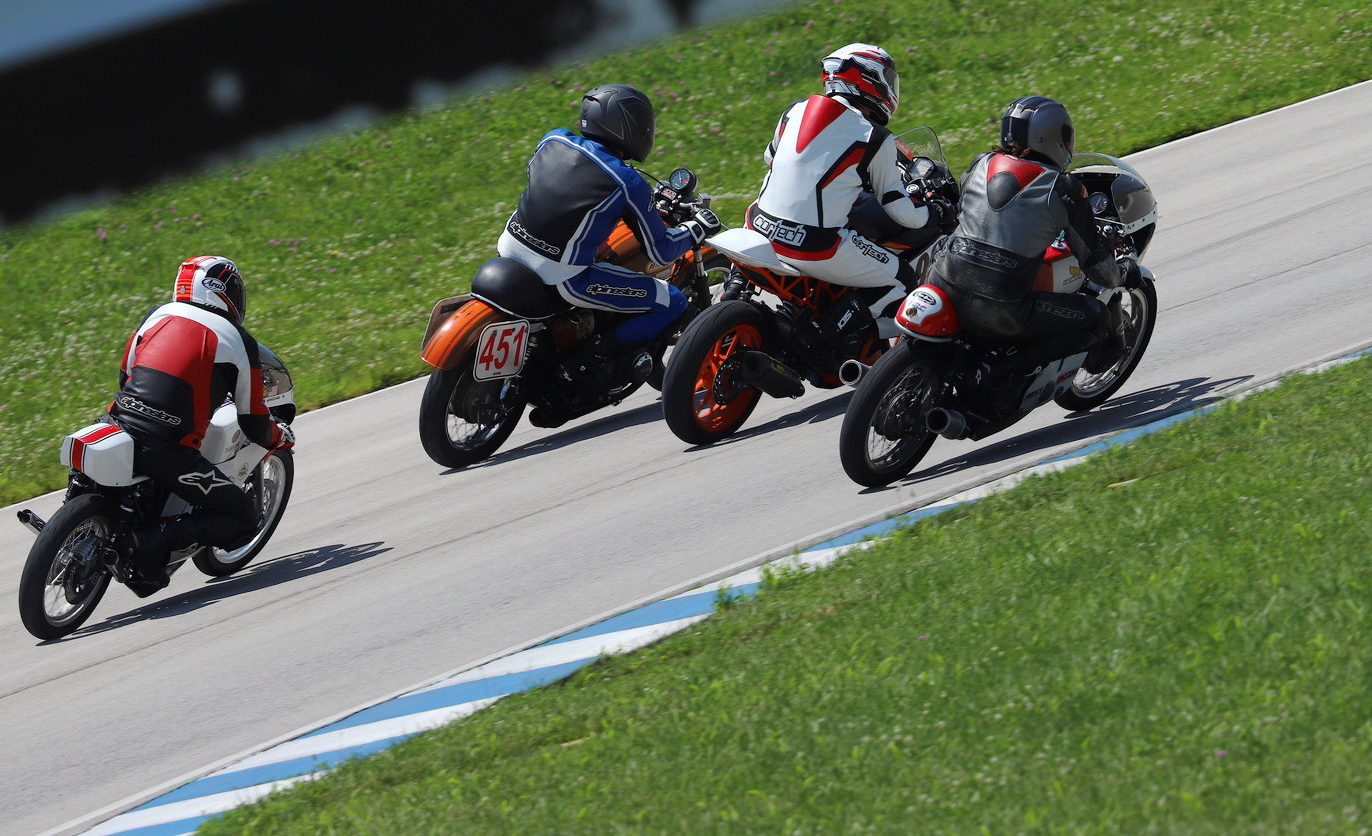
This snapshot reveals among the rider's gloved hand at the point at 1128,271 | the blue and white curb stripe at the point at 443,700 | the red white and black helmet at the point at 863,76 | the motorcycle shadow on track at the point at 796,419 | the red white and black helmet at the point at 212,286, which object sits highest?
the red white and black helmet at the point at 863,76

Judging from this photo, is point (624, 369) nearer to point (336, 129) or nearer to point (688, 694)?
point (688, 694)

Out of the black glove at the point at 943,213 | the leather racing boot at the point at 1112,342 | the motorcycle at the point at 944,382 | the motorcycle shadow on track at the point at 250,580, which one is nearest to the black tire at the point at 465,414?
the motorcycle shadow on track at the point at 250,580

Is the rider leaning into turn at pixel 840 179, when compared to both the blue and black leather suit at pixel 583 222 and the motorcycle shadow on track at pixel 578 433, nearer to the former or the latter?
the blue and black leather suit at pixel 583 222

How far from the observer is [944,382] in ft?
27.3

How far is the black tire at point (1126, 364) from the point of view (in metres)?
9.01

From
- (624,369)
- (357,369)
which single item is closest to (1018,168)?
(624,369)

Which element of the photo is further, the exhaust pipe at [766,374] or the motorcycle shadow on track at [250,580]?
the exhaust pipe at [766,374]

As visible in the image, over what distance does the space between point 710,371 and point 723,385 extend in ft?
0.56

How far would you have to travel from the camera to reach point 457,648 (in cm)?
734

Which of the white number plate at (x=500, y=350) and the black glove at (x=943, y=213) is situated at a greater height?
the black glove at (x=943, y=213)

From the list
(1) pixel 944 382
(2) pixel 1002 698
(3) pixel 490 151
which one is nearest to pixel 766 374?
(1) pixel 944 382

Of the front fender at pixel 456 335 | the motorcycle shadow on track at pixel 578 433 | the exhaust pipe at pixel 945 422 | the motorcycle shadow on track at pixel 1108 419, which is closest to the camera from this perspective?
the exhaust pipe at pixel 945 422

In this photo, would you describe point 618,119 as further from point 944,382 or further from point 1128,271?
point 1128,271

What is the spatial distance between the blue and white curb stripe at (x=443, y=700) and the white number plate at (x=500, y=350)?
125 inches
